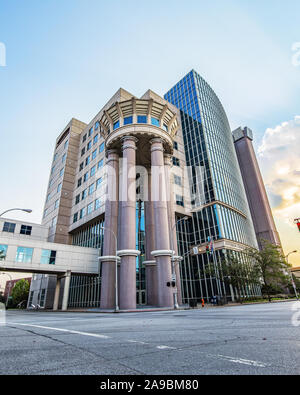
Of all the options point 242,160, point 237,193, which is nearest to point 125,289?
point 237,193

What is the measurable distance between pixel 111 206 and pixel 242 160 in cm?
12709

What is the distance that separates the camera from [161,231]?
3045 centimetres

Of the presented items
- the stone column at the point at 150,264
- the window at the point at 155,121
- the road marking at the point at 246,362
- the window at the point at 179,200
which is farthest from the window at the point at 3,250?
the road marking at the point at 246,362

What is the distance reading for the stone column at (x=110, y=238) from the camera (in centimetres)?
3037

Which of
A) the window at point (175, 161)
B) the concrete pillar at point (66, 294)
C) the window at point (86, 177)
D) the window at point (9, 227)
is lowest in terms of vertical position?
the concrete pillar at point (66, 294)

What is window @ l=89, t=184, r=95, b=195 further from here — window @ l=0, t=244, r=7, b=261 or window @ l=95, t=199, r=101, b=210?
window @ l=0, t=244, r=7, b=261

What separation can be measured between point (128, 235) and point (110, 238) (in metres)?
4.28

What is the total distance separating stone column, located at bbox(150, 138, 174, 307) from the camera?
90.9 ft

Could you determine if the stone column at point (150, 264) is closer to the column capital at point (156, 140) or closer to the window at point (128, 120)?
the column capital at point (156, 140)

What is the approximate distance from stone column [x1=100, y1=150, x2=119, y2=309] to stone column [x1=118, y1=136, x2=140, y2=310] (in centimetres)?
302

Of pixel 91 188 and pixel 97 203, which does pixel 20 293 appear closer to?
pixel 91 188

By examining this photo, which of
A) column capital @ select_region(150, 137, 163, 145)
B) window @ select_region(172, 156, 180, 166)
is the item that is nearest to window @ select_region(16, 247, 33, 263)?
column capital @ select_region(150, 137, 163, 145)

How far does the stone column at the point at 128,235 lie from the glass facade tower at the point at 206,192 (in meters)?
14.1
